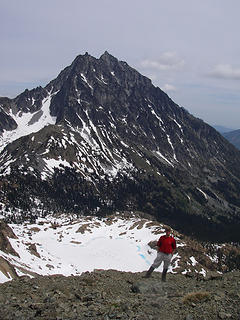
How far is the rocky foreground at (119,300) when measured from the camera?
1756cm

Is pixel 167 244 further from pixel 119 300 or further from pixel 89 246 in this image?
pixel 89 246

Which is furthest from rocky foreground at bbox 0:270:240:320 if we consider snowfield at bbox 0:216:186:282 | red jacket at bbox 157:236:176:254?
snowfield at bbox 0:216:186:282

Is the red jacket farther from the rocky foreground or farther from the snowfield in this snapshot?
the snowfield

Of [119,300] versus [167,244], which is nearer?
[119,300]

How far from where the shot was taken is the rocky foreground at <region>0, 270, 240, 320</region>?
57.6 feet

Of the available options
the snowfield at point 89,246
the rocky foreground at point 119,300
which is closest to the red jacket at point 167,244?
the rocky foreground at point 119,300

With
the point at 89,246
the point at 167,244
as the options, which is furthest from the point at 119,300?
the point at 89,246

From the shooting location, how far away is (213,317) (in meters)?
17.5

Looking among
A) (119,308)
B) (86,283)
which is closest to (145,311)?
(119,308)

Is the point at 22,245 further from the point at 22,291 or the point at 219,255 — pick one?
the point at 219,255

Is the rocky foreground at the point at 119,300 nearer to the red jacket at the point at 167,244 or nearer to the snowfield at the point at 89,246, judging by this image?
the red jacket at the point at 167,244

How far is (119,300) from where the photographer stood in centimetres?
2017

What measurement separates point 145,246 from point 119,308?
123463 mm

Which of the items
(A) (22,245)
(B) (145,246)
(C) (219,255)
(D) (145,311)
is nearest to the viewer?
(D) (145,311)
